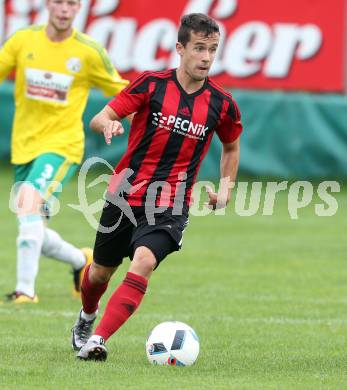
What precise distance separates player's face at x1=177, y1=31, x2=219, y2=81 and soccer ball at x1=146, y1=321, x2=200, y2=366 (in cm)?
154

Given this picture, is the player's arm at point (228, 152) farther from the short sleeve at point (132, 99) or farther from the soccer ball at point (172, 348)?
the soccer ball at point (172, 348)

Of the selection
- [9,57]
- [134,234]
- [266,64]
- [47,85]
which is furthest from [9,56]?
[266,64]

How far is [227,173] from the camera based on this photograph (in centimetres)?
714

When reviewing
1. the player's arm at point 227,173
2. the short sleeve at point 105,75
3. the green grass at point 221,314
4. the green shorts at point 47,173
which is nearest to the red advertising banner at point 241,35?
the green grass at point 221,314

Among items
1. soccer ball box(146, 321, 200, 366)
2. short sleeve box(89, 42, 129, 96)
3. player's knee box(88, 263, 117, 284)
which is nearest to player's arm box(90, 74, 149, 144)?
player's knee box(88, 263, 117, 284)

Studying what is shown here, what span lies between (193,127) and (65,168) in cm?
298

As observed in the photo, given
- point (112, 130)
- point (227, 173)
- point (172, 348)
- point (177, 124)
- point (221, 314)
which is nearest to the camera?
point (112, 130)

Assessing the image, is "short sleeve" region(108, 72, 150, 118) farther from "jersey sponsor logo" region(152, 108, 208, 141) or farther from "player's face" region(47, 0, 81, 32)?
"player's face" region(47, 0, 81, 32)

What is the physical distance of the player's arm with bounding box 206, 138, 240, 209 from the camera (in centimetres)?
699

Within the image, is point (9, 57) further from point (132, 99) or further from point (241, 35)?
point (241, 35)

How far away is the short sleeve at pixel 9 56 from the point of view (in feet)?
31.7

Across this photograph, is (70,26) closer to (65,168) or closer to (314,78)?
(65,168)

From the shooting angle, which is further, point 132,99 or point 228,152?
point 228,152

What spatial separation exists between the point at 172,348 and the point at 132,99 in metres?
1.49
